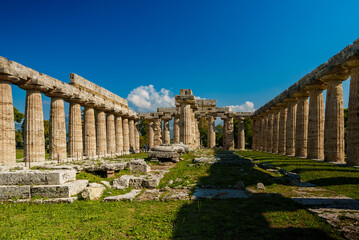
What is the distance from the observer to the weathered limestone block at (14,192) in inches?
299

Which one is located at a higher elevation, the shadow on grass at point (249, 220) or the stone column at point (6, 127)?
the stone column at point (6, 127)

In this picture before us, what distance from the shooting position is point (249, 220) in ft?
17.7

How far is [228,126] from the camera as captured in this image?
43688 millimetres

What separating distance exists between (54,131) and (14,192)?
1386 centimetres

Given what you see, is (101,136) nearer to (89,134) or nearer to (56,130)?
(89,134)

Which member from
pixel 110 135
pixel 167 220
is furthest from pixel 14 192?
pixel 110 135

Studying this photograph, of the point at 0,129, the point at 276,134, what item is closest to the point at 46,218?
the point at 0,129

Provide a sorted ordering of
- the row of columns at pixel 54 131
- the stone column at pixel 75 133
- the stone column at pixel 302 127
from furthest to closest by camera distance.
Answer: the stone column at pixel 302 127 < the stone column at pixel 75 133 < the row of columns at pixel 54 131

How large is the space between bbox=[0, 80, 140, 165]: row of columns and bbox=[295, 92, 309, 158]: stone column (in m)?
23.6

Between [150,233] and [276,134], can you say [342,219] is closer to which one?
[150,233]

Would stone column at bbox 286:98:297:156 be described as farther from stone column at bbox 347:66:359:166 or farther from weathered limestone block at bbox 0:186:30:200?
weathered limestone block at bbox 0:186:30:200

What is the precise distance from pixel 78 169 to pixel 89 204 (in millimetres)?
4294

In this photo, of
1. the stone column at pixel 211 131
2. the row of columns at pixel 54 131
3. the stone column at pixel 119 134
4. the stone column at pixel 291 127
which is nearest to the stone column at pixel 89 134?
the row of columns at pixel 54 131

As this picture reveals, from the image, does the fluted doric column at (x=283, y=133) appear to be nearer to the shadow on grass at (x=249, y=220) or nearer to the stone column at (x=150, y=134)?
the shadow on grass at (x=249, y=220)
